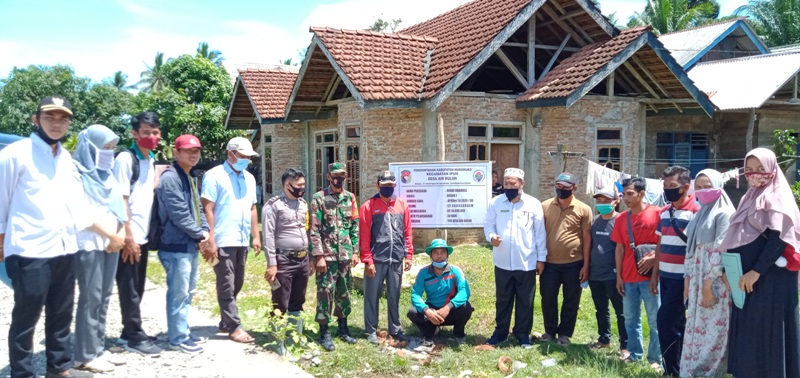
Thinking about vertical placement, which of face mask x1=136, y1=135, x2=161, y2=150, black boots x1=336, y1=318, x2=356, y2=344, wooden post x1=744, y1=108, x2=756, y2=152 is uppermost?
wooden post x1=744, y1=108, x2=756, y2=152

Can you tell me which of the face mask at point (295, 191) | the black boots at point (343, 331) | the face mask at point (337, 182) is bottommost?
the black boots at point (343, 331)

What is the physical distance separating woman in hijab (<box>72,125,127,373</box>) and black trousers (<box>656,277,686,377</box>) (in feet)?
14.6

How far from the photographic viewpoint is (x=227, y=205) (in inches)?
205

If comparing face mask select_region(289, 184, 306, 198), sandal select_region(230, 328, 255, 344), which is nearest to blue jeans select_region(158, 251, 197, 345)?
sandal select_region(230, 328, 255, 344)

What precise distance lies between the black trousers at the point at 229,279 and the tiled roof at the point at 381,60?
16.5 ft

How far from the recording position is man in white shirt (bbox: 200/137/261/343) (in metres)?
5.18

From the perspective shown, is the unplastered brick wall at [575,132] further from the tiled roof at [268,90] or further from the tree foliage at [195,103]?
the tree foliage at [195,103]

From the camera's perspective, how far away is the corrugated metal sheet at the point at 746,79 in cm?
1406

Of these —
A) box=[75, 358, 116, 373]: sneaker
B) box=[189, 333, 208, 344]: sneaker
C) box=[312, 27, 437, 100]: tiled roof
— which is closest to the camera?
box=[75, 358, 116, 373]: sneaker

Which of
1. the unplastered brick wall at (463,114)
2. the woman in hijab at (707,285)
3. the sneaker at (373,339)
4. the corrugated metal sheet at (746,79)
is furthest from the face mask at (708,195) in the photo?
the corrugated metal sheet at (746,79)

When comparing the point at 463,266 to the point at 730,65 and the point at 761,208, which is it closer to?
the point at 761,208

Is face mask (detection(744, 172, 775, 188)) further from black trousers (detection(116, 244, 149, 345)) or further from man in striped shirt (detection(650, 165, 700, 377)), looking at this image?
black trousers (detection(116, 244, 149, 345))

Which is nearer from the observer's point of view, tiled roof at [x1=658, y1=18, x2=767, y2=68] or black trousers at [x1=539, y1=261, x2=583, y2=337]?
black trousers at [x1=539, y1=261, x2=583, y2=337]

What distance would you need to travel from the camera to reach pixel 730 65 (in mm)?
17594
